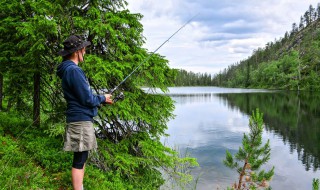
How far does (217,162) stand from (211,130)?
11.5 m

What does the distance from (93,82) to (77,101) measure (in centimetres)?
344

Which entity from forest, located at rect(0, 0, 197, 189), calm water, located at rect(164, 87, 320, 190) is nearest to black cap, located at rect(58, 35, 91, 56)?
forest, located at rect(0, 0, 197, 189)

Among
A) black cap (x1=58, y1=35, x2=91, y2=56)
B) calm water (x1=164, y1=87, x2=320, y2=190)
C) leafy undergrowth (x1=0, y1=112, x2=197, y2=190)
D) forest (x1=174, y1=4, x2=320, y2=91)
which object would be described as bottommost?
calm water (x1=164, y1=87, x2=320, y2=190)

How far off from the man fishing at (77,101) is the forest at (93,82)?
2.06 meters

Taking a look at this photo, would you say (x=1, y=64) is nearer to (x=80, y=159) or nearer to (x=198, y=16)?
(x=80, y=159)

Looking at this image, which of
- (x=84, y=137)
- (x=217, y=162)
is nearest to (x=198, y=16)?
(x=84, y=137)

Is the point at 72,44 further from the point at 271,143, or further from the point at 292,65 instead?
the point at 292,65

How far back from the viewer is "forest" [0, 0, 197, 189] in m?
6.36

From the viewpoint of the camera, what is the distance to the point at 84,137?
3.93 metres

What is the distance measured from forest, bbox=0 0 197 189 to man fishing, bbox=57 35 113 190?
2063 millimetres

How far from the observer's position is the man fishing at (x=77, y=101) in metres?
3.71

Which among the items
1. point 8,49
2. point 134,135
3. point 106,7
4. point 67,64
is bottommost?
point 134,135

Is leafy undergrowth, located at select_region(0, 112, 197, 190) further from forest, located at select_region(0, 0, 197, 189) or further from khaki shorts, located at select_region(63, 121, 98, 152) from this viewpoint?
khaki shorts, located at select_region(63, 121, 98, 152)

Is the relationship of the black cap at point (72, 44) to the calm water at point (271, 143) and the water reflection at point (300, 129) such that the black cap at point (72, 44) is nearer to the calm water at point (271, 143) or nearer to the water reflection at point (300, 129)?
the calm water at point (271, 143)
